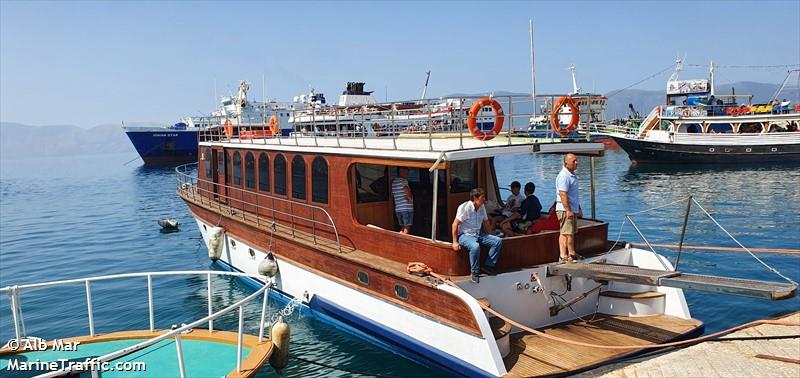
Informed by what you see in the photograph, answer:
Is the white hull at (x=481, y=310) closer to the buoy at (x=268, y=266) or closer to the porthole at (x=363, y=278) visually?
the porthole at (x=363, y=278)

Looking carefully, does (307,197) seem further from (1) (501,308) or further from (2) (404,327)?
(1) (501,308)

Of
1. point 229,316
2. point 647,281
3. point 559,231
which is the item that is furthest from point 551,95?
point 229,316

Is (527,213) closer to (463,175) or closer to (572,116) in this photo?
(463,175)

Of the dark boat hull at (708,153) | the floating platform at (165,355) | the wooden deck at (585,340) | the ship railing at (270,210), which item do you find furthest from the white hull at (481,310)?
the dark boat hull at (708,153)

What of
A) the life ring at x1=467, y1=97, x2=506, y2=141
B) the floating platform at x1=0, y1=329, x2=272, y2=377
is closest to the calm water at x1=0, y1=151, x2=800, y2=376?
the floating platform at x1=0, y1=329, x2=272, y2=377

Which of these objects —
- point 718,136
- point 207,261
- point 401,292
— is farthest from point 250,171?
point 718,136

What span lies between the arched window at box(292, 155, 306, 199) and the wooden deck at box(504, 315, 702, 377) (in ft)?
17.2

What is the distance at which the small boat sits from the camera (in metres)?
39.7

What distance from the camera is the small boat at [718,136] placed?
3972 centimetres

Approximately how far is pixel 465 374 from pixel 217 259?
29.9 feet

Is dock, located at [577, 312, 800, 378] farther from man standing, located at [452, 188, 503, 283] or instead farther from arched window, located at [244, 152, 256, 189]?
arched window, located at [244, 152, 256, 189]

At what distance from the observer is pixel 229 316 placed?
11.5m

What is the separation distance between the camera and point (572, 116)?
845 centimetres

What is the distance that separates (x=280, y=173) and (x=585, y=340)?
712 centimetres
